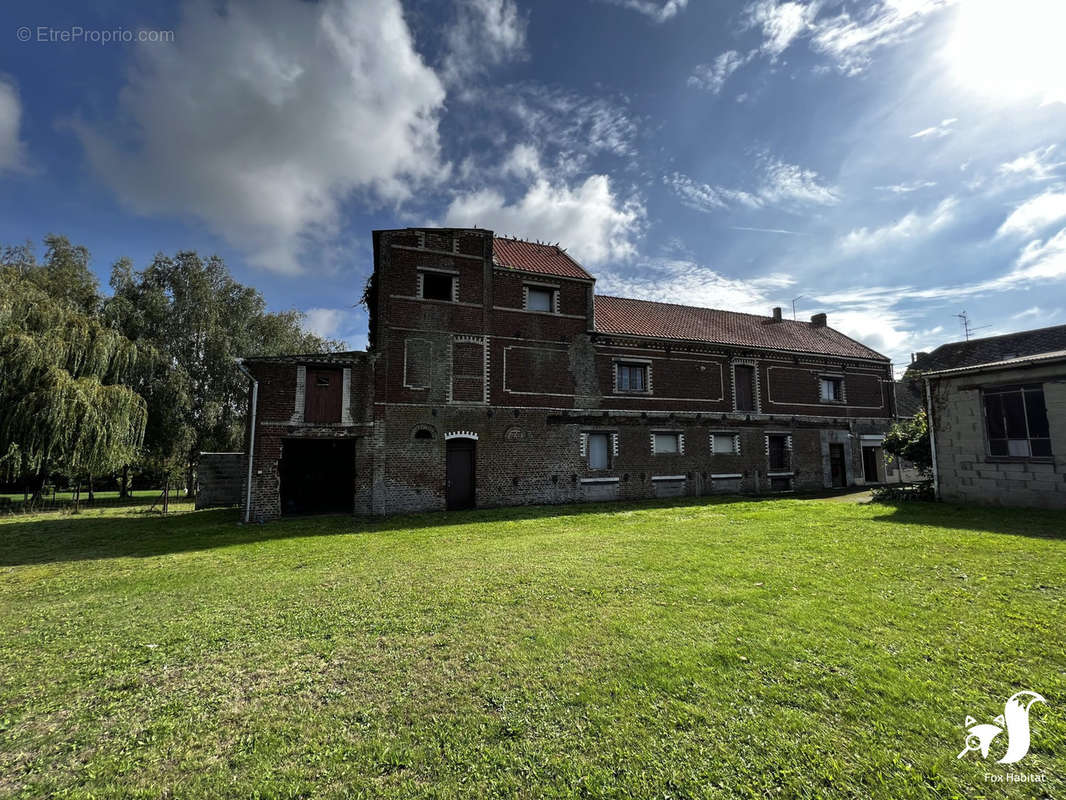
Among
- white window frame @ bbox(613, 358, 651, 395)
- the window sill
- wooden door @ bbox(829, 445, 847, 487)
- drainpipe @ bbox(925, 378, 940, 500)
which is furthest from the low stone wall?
wooden door @ bbox(829, 445, 847, 487)

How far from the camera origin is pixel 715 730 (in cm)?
314

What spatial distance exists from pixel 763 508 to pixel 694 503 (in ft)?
9.24

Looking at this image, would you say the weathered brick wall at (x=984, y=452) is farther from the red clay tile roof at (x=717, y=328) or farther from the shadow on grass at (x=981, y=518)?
the red clay tile roof at (x=717, y=328)

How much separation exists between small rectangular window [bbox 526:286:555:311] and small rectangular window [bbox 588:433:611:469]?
224 inches

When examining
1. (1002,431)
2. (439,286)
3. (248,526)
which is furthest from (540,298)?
(1002,431)

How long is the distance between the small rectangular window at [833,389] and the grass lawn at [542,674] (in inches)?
677

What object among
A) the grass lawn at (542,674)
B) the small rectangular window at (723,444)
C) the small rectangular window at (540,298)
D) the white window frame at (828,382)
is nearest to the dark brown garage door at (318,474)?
the small rectangular window at (540,298)

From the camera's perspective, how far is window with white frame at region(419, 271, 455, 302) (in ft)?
55.3

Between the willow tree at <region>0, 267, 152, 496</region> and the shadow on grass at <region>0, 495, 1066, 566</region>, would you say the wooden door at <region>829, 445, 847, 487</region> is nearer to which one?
the shadow on grass at <region>0, 495, 1066, 566</region>

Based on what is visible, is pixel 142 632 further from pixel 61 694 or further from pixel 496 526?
pixel 496 526

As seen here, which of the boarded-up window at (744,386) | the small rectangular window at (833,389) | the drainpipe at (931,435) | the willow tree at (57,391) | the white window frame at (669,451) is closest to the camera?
the drainpipe at (931,435)

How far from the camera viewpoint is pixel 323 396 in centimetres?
1509

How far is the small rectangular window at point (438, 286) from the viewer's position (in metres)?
16.9

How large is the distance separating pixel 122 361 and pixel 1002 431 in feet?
105
